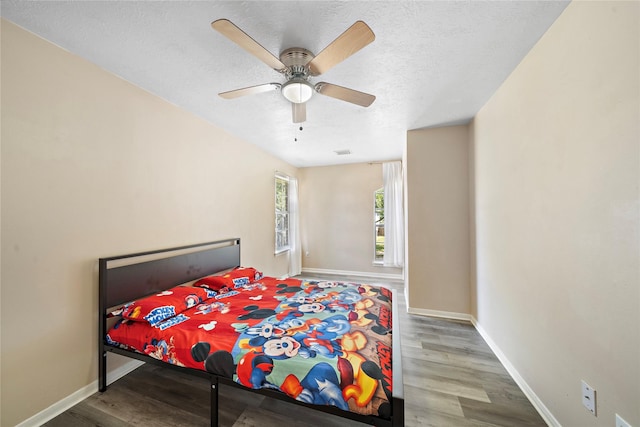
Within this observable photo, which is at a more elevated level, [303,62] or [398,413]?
[303,62]

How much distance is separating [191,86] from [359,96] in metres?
1.57

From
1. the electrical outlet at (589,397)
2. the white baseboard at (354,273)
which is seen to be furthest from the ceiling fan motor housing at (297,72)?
the white baseboard at (354,273)

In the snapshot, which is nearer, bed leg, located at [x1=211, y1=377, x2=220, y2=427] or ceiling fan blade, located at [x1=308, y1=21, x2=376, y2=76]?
ceiling fan blade, located at [x1=308, y1=21, x2=376, y2=76]

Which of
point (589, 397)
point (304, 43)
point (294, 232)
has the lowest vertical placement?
point (589, 397)

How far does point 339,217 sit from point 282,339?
13.4 feet

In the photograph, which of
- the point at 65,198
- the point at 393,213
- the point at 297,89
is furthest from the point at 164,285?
the point at 393,213

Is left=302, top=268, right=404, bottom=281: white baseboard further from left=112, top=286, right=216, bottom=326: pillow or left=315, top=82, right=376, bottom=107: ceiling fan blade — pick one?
left=315, top=82, right=376, bottom=107: ceiling fan blade

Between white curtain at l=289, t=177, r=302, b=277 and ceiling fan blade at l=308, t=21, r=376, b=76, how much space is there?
3.73 m

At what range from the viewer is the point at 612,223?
1.12 metres

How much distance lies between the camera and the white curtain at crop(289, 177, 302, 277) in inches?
204

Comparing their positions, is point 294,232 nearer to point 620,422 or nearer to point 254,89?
point 254,89

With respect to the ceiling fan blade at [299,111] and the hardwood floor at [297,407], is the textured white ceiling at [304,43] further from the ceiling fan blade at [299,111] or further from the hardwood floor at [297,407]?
the hardwood floor at [297,407]

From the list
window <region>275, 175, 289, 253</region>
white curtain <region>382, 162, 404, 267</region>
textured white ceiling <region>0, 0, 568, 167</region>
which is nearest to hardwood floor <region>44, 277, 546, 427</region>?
textured white ceiling <region>0, 0, 568, 167</region>

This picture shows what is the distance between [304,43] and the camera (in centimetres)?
163
